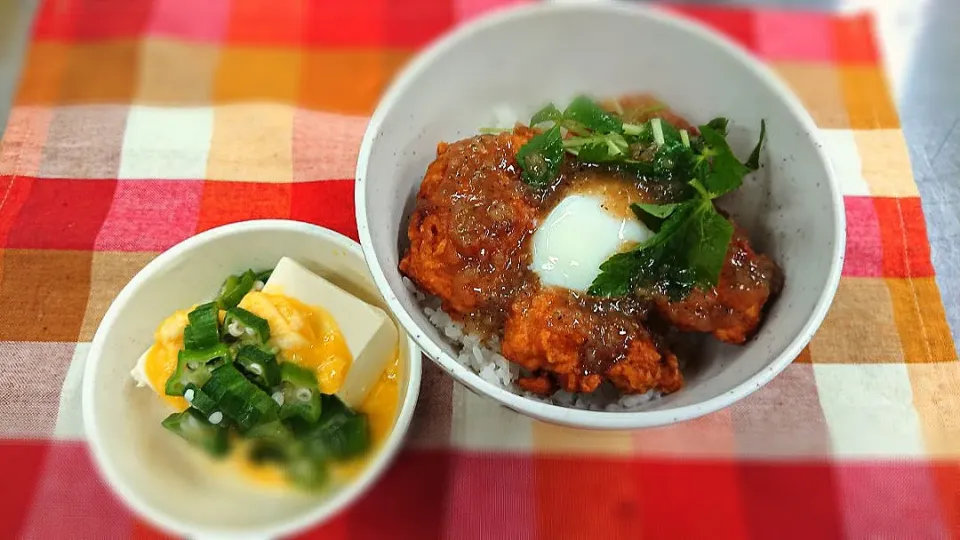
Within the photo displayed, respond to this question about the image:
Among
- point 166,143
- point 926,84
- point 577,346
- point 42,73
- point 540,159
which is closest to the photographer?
point 577,346

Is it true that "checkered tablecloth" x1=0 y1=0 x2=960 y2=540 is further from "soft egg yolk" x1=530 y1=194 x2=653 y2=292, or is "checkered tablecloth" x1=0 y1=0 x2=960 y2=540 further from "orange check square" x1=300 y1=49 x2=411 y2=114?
"soft egg yolk" x1=530 y1=194 x2=653 y2=292

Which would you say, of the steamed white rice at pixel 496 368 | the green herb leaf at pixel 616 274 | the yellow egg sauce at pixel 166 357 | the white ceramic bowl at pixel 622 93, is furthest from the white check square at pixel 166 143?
the green herb leaf at pixel 616 274

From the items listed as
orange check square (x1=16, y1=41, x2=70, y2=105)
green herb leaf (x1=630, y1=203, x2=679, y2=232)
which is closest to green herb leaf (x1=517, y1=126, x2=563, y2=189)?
green herb leaf (x1=630, y1=203, x2=679, y2=232)

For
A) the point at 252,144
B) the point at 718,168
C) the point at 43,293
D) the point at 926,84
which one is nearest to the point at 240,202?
the point at 252,144

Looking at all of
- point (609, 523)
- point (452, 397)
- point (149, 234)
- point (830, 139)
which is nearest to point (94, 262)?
point (149, 234)

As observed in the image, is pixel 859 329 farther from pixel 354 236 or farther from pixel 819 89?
pixel 354 236

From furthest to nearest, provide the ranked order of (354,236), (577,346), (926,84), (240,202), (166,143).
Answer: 1. (926,84)
2. (166,143)
3. (240,202)
4. (354,236)
5. (577,346)

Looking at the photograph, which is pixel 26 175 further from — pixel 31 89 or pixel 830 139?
pixel 830 139
